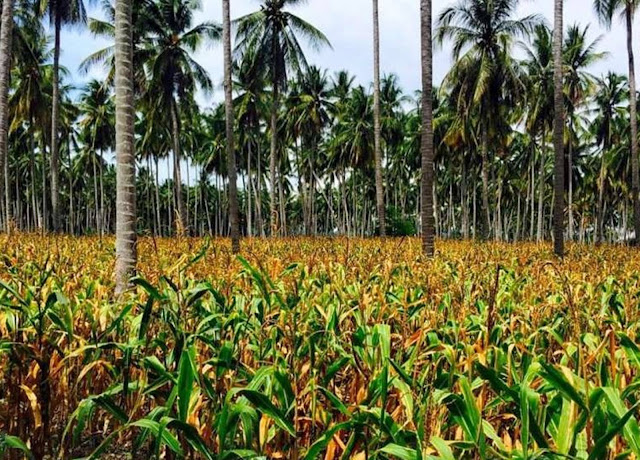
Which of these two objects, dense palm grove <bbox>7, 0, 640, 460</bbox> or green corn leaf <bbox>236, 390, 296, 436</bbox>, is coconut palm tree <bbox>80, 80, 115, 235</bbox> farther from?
green corn leaf <bbox>236, 390, 296, 436</bbox>

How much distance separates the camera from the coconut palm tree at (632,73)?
18.9m

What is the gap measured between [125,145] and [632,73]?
73.9 ft

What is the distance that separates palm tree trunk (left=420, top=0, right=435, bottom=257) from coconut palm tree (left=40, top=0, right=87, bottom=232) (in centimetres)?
1573

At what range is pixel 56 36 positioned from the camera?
72.2 ft

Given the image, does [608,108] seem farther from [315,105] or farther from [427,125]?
[427,125]

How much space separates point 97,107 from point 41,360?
43420 millimetres

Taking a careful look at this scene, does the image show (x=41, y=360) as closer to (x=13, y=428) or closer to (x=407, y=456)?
(x=13, y=428)

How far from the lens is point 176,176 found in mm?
27219

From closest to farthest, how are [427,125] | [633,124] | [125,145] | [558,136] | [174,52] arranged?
[125,145], [427,125], [558,136], [633,124], [174,52]

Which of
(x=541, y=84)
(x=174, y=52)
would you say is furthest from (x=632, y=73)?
(x=174, y=52)

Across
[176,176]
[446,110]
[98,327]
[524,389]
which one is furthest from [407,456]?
[446,110]

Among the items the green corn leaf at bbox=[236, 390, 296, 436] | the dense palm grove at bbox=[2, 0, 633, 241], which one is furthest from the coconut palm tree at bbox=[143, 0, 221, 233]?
the green corn leaf at bbox=[236, 390, 296, 436]

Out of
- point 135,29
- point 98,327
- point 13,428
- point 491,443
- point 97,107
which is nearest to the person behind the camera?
point 491,443

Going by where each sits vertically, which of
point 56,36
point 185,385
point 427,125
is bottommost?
point 185,385
